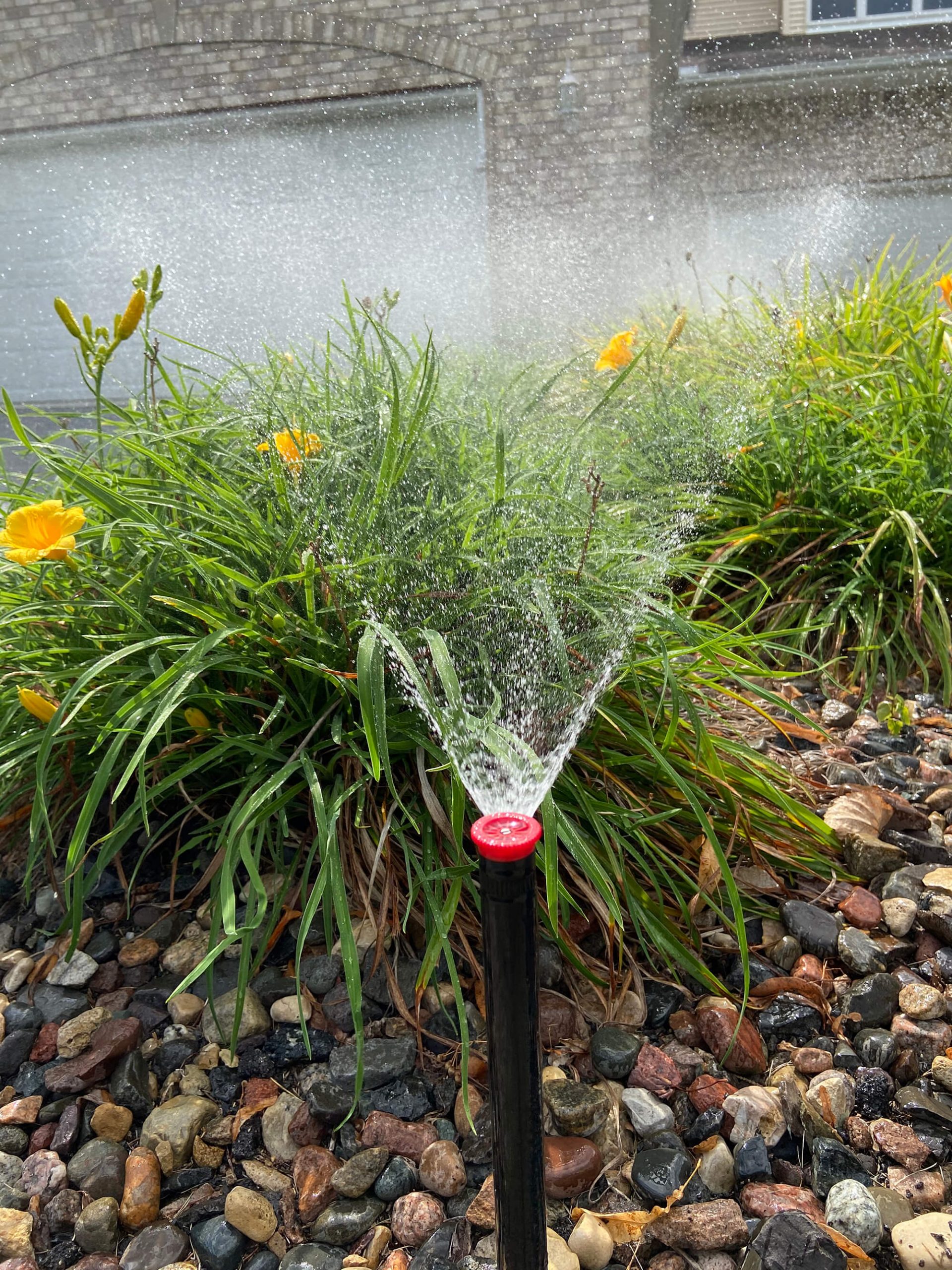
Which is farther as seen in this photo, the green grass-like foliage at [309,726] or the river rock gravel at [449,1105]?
the green grass-like foliage at [309,726]

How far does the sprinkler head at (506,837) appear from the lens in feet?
1.86

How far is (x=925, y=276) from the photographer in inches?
127

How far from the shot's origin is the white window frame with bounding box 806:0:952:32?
7.05 metres

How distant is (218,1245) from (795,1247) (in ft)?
1.72

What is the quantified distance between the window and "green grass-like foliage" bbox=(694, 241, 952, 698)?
6053 millimetres

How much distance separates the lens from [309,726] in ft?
3.99

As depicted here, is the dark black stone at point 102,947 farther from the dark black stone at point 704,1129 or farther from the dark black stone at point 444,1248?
the dark black stone at point 704,1129

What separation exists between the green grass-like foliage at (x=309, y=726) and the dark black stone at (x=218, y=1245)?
244mm

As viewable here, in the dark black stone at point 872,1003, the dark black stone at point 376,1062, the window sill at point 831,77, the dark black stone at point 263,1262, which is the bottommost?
the dark black stone at point 263,1262

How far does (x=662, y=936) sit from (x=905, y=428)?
1.39 meters

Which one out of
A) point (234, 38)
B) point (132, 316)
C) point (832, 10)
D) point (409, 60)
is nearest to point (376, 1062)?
point (132, 316)

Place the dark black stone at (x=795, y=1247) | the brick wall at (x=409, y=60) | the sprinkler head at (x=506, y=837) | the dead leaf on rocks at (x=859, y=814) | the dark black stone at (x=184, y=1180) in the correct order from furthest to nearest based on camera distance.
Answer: the brick wall at (x=409, y=60)
the dead leaf on rocks at (x=859, y=814)
the dark black stone at (x=184, y=1180)
the dark black stone at (x=795, y=1247)
the sprinkler head at (x=506, y=837)

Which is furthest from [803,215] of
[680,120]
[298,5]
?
[298,5]

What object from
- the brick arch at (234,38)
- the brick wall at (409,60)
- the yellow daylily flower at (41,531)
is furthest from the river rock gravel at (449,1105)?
the brick arch at (234,38)
